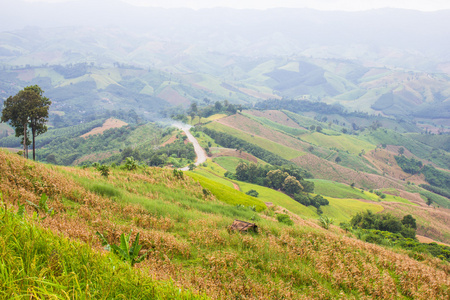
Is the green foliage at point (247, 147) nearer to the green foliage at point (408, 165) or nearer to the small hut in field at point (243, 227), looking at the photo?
the green foliage at point (408, 165)

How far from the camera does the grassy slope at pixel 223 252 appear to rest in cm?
593

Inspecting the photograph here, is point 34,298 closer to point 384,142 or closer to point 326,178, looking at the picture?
point 326,178

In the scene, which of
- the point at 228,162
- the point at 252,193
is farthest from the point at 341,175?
the point at 252,193

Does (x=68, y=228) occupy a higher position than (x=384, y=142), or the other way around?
(x=68, y=228)

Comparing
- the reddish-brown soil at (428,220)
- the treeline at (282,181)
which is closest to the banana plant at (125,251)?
the treeline at (282,181)

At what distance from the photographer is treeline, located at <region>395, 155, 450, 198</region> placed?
13093cm

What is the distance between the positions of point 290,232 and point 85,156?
119 m

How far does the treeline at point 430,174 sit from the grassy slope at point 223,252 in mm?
157158

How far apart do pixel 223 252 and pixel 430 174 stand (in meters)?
181

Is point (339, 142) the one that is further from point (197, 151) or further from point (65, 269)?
point (65, 269)

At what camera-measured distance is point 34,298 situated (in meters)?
2.54

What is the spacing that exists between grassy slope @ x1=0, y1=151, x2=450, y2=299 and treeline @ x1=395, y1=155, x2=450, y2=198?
6187 inches

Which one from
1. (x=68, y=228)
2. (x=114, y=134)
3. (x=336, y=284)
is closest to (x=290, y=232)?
(x=336, y=284)

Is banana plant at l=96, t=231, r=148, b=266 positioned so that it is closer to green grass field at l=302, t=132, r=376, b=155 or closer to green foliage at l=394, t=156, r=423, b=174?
green grass field at l=302, t=132, r=376, b=155
